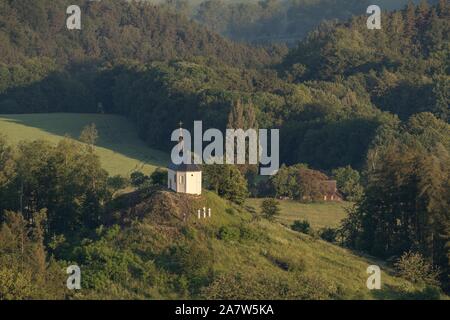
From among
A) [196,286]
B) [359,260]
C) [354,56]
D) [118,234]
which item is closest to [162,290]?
[196,286]

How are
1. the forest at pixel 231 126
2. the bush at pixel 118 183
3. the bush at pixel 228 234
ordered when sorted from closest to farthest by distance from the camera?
the forest at pixel 231 126 < the bush at pixel 228 234 < the bush at pixel 118 183

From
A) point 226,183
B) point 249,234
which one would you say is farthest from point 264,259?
point 226,183

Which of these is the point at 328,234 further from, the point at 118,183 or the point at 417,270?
the point at 118,183

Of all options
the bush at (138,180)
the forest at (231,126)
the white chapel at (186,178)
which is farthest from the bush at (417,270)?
the bush at (138,180)

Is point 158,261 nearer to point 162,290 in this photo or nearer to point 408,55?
point 162,290

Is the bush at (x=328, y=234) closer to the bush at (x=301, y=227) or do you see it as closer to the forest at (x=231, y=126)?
the forest at (x=231, y=126)

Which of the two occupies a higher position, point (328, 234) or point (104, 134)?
point (104, 134)

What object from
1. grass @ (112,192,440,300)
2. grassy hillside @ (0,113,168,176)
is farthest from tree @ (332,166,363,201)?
grass @ (112,192,440,300)

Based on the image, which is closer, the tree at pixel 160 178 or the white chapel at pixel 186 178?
the white chapel at pixel 186 178
